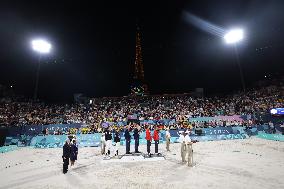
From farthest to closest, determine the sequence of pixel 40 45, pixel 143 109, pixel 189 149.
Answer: pixel 143 109 < pixel 40 45 < pixel 189 149

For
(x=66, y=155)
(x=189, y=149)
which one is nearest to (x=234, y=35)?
(x=189, y=149)

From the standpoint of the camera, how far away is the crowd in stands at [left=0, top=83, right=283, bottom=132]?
33594 millimetres

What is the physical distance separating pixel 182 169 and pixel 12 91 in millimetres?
48770

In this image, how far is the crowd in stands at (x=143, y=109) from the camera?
3359 cm

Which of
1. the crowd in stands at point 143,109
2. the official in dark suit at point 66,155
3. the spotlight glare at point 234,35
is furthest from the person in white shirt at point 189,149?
the spotlight glare at point 234,35

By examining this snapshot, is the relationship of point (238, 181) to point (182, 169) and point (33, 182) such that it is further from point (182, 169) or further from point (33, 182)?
point (33, 182)

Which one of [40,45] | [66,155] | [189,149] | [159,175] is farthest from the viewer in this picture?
[40,45]

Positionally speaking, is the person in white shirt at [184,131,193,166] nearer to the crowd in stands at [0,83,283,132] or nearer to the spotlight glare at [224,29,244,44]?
the crowd in stands at [0,83,283,132]

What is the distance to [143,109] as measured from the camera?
40156mm

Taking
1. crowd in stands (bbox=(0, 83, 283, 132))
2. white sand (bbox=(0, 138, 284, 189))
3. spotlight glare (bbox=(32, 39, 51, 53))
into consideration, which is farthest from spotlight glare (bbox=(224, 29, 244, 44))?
spotlight glare (bbox=(32, 39, 51, 53))

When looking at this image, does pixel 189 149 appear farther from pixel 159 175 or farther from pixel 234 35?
pixel 234 35

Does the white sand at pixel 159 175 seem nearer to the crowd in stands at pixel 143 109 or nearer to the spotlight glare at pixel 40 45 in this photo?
the crowd in stands at pixel 143 109

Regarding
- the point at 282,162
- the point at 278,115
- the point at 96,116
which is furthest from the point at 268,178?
the point at 96,116

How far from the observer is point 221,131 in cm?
2580
